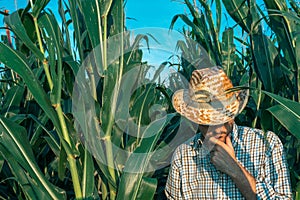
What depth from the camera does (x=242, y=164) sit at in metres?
1.61

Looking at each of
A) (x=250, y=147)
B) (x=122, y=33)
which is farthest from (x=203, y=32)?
(x=250, y=147)

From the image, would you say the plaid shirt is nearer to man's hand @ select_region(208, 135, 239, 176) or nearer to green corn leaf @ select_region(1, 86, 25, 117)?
man's hand @ select_region(208, 135, 239, 176)

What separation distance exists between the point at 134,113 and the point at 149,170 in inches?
10.5

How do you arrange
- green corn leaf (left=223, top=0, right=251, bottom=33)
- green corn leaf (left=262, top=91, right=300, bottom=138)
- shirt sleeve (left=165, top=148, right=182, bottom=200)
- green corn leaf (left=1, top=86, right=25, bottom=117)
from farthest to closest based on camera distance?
green corn leaf (left=1, top=86, right=25, bottom=117), green corn leaf (left=223, top=0, right=251, bottom=33), shirt sleeve (left=165, top=148, right=182, bottom=200), green corn leaf (left=262, top=91, right=300, bottom=138)

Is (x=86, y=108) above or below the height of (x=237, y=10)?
below

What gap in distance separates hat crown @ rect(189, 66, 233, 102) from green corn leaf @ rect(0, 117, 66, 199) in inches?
23.0

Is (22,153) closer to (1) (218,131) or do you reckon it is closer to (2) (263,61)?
(1) (218,131)

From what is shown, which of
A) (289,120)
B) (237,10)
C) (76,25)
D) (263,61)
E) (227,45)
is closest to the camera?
(289,120)

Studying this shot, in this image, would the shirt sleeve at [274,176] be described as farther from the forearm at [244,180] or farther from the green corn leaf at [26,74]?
the green corn leaf at [26,74]

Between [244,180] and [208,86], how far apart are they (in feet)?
1.14

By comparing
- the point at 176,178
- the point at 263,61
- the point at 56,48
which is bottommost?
the point at 176,178

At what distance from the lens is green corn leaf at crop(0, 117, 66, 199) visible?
1.57 meters

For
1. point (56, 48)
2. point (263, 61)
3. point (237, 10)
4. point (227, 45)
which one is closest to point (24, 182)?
point (56, 48)

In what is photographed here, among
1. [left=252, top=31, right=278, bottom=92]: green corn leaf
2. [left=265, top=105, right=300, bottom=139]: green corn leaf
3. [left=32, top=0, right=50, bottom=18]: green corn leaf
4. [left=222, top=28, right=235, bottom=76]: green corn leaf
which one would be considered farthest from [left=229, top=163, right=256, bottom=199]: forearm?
[left=222, top=28, right=235, bottom=76]: green corn leaf
